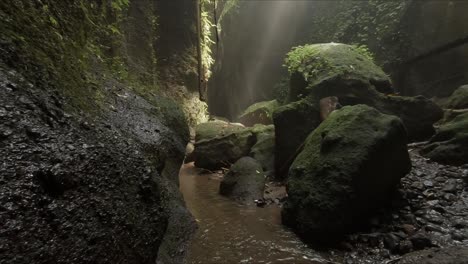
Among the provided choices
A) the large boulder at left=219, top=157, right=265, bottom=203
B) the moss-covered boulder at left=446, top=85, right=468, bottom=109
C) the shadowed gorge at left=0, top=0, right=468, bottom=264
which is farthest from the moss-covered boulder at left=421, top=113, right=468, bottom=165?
the large boulder at left=219, top=157, right=265, bottom=203

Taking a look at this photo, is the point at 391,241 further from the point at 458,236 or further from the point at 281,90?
the point at 281,90

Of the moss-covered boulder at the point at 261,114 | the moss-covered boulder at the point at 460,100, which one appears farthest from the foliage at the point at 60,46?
the moss-covered boulder at the point at 261,114

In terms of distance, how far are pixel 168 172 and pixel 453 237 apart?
138 inches

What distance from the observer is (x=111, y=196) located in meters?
1.87

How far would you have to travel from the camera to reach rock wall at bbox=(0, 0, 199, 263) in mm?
1365

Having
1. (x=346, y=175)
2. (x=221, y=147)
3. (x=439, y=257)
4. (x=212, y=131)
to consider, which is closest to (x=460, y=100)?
(x=346, y=175)

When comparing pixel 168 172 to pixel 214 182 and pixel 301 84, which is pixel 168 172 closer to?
pixel 214 182

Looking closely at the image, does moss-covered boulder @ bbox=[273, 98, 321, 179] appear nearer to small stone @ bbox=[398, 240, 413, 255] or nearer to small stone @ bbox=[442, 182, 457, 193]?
small stone @ bbox=[442, 182, 457, 193]

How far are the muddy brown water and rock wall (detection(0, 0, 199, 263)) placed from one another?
0.39 m

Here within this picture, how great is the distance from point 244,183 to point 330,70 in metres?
3.55

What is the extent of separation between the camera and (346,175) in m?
3.81

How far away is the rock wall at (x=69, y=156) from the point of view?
53.7 inches

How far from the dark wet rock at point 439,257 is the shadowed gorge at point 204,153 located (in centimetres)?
2

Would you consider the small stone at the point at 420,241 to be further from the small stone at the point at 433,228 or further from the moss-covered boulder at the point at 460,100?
the moss-covered boulder at the point at 460,100
